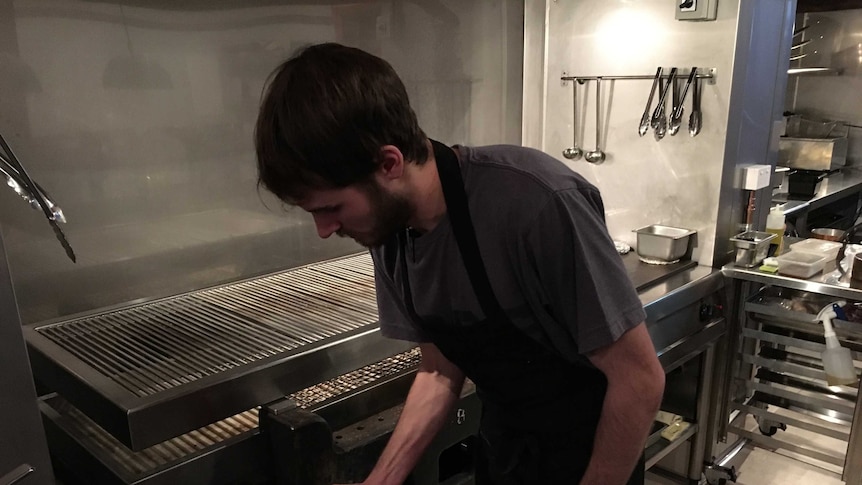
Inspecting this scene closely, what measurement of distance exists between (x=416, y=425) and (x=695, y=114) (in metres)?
1.39

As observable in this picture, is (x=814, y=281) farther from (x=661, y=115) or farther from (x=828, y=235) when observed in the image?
(x=828, y=235)

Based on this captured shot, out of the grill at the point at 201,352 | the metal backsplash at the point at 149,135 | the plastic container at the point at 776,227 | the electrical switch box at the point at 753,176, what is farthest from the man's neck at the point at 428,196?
the plastic container at the point at 776,227

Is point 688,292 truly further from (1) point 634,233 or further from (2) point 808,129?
(2) point 808,129

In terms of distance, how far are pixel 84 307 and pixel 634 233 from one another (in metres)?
1.65

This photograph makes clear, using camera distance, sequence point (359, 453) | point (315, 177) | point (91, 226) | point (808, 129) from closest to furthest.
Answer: point (315, 177), point (359, 453), point (91, 226), point (808, 129)

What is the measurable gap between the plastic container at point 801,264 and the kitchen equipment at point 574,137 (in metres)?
0.72

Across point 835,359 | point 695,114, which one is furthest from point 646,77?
point 835,359

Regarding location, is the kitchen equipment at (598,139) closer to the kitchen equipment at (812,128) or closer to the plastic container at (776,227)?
the plastic container at (776,227)

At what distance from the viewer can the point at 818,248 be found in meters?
2.07

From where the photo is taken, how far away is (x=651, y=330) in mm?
1731

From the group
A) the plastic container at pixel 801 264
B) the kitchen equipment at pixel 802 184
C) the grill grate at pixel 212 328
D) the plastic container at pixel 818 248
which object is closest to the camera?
the grill grate at pixel 212 328

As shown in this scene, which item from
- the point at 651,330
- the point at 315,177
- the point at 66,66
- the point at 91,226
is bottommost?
the point at 651,330

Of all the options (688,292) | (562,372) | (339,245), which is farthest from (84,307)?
(688,292)

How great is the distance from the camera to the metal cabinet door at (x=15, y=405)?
762mm
